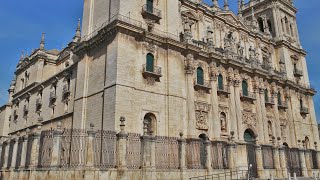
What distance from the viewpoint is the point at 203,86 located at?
22.9m

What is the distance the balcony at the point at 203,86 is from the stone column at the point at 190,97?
659 millimetres

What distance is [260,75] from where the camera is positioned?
28500 mm

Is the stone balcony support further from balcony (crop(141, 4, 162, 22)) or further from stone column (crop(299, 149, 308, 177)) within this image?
stone column (crop(299, 149, 308, 177))

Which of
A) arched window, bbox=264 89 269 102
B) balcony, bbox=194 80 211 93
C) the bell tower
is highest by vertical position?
the bell tower

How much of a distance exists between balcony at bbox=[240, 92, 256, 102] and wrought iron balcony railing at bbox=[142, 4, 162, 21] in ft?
32.8

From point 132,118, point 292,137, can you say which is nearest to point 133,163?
point 132,118

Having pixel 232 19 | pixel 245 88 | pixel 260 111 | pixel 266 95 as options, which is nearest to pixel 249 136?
pixel 260 111

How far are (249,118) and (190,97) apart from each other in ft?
24.2

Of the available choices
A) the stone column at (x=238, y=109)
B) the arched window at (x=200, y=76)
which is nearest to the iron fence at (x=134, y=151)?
the arched window at (x=200, y=76)

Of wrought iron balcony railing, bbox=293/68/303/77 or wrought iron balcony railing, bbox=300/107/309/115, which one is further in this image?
wrought iron balcony railing, bbox=293/68/303/77

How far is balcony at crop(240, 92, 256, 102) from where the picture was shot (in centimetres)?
2614

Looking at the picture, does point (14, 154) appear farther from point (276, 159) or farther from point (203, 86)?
point (276, 159)

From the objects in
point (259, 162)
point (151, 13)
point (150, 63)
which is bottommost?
point (259, 162)

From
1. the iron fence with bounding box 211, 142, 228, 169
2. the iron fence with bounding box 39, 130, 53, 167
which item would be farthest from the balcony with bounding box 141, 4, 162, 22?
the iron fence with bounding box 39, 130, 53, 167
